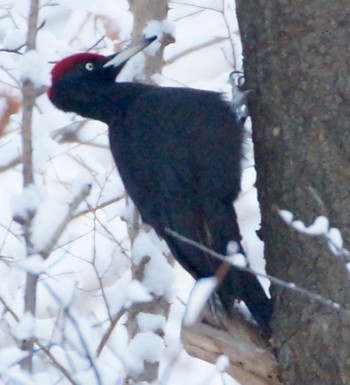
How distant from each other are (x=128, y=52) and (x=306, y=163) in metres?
1.24

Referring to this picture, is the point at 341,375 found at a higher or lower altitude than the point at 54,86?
lower

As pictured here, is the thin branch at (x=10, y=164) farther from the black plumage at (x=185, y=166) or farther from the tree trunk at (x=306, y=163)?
the tree trunk at (x=306, y=163)

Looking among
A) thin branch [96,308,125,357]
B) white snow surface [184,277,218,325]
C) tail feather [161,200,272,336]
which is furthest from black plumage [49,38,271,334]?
white snow surface [184,277,218,325]

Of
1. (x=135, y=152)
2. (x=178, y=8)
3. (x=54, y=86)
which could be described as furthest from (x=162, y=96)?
(x=178, y=8)

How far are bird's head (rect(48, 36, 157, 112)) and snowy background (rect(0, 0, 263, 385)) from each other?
0.36 feet

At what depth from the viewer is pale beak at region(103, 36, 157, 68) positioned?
4316 mm

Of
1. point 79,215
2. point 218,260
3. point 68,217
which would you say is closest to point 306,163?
point 218,260

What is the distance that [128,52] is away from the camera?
14.6 ft

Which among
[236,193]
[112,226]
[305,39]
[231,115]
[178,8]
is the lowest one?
[112,226]

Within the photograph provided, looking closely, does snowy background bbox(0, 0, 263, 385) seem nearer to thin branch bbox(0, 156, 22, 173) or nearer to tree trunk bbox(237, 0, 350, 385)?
thin branch bbox(0, 156, 22, 173)

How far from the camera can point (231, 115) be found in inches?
162

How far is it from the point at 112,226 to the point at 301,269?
3.02 meters

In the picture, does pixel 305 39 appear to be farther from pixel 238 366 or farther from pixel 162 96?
pixel 238 366

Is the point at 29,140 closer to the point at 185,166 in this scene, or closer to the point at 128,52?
the point at 128,52
